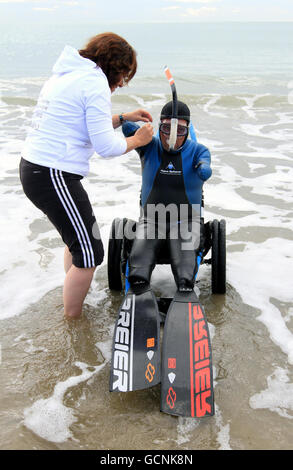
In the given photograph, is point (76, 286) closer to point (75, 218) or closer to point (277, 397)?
point (75, 218)

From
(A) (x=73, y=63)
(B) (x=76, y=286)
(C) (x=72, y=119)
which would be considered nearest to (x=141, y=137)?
(C) (x=72, y=119)

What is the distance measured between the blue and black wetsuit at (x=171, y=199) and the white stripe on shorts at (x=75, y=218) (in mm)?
443

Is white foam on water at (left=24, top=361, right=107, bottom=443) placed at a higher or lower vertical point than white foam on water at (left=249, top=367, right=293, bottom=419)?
higher

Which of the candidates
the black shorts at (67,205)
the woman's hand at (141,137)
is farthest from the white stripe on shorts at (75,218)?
the woman's hand at (141,137)

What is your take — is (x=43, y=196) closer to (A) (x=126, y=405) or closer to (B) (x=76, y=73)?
(B) (x=76, y=73)

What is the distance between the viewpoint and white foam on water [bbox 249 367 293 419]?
8.75 feet

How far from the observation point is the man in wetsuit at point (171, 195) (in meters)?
3.57

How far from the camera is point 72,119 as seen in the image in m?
2.90

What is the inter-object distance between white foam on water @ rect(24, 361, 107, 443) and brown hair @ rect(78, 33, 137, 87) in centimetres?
221

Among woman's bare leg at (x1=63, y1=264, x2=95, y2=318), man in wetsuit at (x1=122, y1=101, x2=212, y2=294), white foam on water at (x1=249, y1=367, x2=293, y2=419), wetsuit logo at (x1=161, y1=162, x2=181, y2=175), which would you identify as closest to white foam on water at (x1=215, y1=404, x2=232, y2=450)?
white foam on water at (x1=249, y1=367, x2=293, y2=419)

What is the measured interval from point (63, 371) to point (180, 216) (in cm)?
168

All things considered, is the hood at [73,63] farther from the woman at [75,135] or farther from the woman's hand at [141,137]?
the woman's hand at [141,137]

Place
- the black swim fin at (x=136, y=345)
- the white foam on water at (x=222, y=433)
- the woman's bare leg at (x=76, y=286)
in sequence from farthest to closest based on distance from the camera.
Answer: the woman's bare leg at (x=76, y=286) < the black swim fin at (x=136, y=345) < the white foam on water at (x=222, y=433)

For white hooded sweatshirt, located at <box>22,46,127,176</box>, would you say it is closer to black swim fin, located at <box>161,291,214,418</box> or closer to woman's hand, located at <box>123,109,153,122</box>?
woman's hand, located at <box>123,109,153,122</box>
